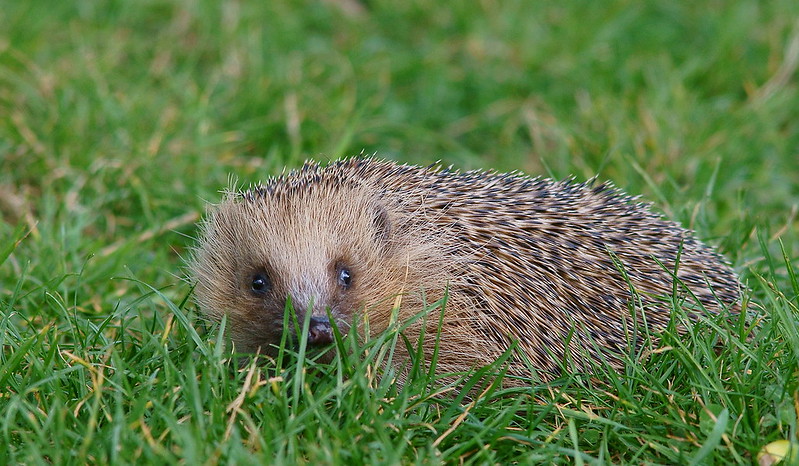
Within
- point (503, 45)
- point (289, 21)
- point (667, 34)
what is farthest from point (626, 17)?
point (289, 21)

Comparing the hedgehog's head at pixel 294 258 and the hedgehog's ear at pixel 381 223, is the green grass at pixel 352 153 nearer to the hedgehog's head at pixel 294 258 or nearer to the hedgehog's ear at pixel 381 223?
the hedgehog's head at pixel 294 258

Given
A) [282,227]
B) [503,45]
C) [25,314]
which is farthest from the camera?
[503,45]

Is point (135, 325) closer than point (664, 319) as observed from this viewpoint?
No

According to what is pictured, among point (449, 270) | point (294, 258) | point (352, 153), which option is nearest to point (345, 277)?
point (294, 258)

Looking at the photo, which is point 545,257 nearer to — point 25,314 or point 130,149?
point 25,314

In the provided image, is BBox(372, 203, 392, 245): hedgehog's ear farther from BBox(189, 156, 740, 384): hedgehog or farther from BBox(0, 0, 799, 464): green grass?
BBox(0, 0, 799, 464): green grass

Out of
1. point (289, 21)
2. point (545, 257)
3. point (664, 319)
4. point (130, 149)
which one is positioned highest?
point (289, 21)
